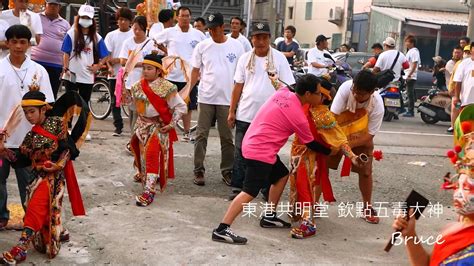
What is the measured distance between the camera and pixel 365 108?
20.0ft

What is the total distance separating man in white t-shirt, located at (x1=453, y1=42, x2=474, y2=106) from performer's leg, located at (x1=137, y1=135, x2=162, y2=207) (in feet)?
16.0

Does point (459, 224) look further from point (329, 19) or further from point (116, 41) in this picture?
point (329, 19)

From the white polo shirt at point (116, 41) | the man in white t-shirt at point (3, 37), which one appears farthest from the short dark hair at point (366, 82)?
the white polo shirt at point (116, 41)

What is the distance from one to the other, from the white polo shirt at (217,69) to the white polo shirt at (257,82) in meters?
0.64

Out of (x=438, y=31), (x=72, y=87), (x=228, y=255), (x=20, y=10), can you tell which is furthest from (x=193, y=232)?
(x=438, y=31)

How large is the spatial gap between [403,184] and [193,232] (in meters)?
3.37

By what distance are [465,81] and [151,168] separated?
17.2 feet

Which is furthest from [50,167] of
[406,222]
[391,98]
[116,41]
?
[391,98]

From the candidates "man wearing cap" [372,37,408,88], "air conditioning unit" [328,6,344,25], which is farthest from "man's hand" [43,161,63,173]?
"air conditioning unit" [328,6,344,25]

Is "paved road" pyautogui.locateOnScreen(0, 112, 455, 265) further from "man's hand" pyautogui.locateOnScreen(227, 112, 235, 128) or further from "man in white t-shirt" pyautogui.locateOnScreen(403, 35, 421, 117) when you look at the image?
"man in white t-shirt" pyautogui.locateOnScreen(403, 35, 421, 117)

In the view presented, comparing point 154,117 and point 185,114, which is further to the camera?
point 185,114

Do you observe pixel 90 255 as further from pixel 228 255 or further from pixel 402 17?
pixel 402 17

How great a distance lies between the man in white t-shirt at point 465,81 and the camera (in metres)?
9.38

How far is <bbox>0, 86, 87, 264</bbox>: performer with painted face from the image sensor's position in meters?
4.86
